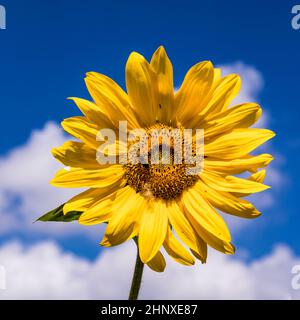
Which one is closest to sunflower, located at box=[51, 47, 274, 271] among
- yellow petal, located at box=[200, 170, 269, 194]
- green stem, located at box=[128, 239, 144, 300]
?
yellow petal, located at box=[200, 170, 269, 194]

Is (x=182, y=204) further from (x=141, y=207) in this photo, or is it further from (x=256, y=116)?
(x=256, y=116)

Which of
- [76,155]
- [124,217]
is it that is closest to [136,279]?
[124,217]

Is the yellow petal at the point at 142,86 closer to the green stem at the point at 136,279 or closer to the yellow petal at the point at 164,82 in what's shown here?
the yellow petal at the point at 164,82

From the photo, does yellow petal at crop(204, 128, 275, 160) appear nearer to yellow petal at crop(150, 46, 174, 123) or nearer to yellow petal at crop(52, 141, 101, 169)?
yellow petal at crop(150, 46, 174, 123)

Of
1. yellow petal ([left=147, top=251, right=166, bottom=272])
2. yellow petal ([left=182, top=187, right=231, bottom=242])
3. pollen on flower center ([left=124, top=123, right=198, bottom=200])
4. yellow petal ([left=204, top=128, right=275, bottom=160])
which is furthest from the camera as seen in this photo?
pollen on flower center ([left=124, top=123, right=198, bottom=200])
